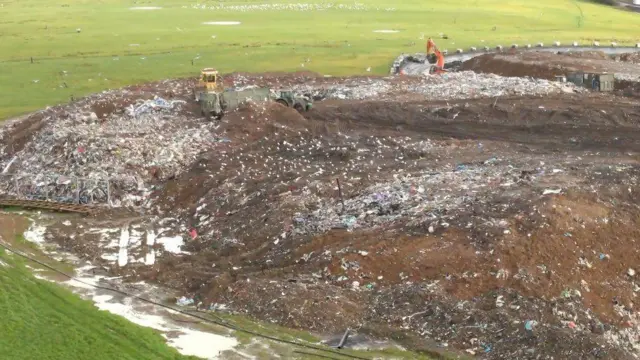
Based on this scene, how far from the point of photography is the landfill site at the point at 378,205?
1605 centimetres

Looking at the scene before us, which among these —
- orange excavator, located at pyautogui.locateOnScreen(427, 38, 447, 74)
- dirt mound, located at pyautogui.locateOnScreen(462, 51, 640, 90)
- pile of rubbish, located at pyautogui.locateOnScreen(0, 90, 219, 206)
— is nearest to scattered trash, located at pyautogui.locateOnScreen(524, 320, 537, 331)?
pile of rubbish, located at pyautogui.locateOnScreen(0, 90, 219, 206)

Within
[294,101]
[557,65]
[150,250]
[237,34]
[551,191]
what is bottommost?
[150,250]

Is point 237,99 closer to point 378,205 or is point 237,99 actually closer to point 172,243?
point 172,243

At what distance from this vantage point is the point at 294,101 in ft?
105

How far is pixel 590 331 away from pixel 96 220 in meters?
15.1

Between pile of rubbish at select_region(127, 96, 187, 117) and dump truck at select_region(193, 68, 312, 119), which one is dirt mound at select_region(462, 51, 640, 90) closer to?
dump truck at select_region(193, 68, 312, 119)

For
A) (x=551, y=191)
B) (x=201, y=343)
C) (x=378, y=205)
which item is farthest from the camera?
(x=378, y=205)

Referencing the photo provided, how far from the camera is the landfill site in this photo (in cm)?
1605

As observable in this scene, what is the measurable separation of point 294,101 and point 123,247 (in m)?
12.9

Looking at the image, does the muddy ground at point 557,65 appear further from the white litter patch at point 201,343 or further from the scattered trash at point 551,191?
the white litter patch at point 201,343

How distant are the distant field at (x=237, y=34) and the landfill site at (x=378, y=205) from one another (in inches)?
401

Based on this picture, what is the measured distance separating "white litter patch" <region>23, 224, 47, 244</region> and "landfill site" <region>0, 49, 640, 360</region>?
0.09m

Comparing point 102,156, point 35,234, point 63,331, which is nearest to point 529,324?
point 63,331

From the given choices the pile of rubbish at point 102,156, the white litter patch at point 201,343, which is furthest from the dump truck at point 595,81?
the white litter patch at point 201,343
